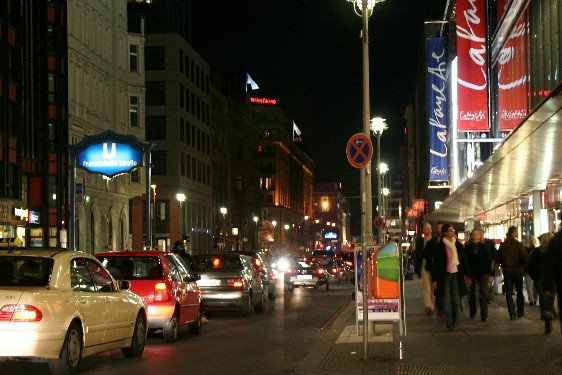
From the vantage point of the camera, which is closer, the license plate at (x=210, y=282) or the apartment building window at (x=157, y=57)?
the license plate at (x=210, y=282)

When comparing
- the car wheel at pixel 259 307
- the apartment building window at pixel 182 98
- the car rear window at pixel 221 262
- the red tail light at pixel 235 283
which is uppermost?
the apartment building window at pixel 182 98

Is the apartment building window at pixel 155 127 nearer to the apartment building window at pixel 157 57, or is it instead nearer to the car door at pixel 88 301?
the apartment building window at pixel 157 57

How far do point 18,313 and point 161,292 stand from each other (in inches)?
244

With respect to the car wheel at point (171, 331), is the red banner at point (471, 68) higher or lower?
higher

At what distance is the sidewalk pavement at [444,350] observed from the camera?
518 inches

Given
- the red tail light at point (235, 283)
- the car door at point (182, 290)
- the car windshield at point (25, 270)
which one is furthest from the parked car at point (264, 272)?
the car windshield at point (25, 270)

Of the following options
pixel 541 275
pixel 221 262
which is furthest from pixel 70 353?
pixel 221 262

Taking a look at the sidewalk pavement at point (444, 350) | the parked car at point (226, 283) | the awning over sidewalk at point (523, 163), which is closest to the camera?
the sidewalk pavement at point (444, 350)

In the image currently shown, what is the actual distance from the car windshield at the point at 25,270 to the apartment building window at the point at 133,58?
6231 cm

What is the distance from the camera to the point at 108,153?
36125mm

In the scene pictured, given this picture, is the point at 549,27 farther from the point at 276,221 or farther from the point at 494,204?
the point at 276,221

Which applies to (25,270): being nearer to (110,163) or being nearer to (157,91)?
(110,163)

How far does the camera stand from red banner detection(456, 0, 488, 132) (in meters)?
40.3

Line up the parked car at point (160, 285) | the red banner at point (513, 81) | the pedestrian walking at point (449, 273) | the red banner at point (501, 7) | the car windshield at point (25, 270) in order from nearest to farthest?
the car windshield at point (25, 270) < the parked car at point (160, 285) < the pedestrian walking at point (449, 273) < the red banner at point (513, 81) < the red banner at point (501, 7)
